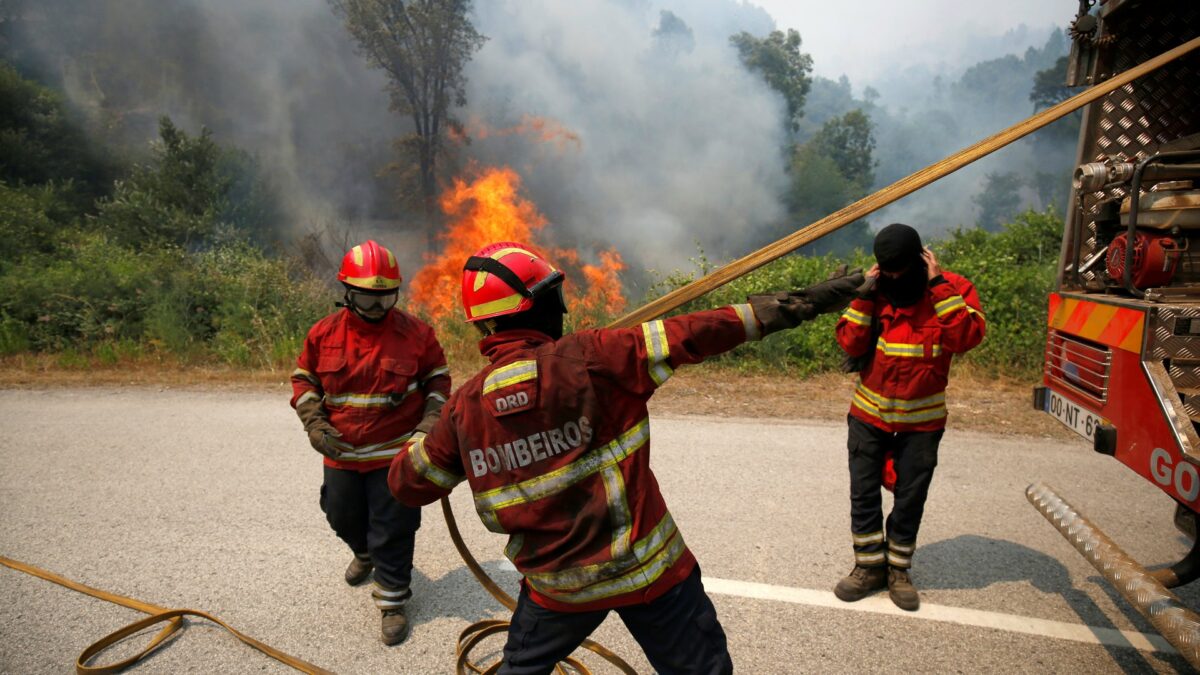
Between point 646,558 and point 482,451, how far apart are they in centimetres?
57

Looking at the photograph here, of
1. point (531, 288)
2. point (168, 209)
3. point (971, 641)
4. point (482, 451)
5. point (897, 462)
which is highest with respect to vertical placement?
point (168, 209)

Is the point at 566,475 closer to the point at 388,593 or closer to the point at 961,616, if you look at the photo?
the point at 388,593

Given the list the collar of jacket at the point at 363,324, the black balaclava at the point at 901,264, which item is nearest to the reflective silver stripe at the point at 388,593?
the collar of jacket at the point at 363,324

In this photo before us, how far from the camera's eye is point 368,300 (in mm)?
3426

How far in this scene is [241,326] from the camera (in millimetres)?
10352

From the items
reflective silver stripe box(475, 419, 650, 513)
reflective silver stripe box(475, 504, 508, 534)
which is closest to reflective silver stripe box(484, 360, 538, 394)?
reflective silver stripe box(475, 419, 650, 513)

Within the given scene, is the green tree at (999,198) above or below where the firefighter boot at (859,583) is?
above

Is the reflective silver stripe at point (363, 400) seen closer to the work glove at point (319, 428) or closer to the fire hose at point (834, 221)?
the work glove at point (319, 428)

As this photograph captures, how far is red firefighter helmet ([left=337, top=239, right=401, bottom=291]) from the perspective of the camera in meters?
3.38

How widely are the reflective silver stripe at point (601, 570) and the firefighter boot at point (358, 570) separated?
2205 mm

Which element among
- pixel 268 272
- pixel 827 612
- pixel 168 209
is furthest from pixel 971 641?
pixel 168 209

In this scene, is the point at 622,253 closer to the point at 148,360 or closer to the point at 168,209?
the point at 168,209

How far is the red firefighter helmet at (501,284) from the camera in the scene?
1.97 metres

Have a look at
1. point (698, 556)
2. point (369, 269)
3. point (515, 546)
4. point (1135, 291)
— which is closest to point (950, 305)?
point (1135, 291)
